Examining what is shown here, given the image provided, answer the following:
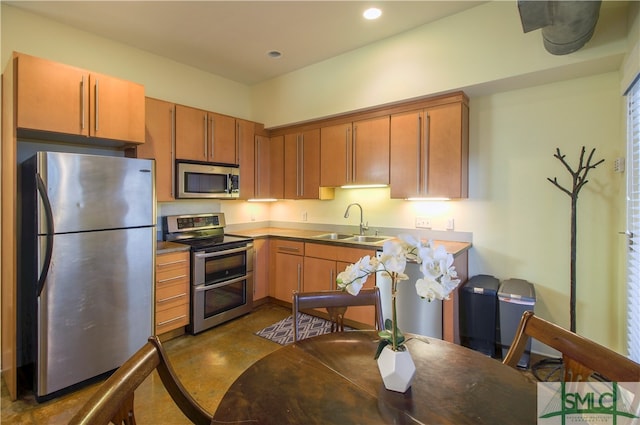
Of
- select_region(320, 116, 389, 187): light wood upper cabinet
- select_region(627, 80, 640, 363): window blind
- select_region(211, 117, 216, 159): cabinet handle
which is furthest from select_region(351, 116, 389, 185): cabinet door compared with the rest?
select_region(627, 80, 640, 363): window blind

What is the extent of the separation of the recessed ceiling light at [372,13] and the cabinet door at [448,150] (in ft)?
3.03

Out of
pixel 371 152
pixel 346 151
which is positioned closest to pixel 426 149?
pixel 371 152

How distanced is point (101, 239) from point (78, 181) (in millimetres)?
427

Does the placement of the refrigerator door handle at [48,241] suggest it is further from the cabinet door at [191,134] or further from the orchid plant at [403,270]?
the orchid plant at [403,270]

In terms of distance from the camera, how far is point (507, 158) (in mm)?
2771

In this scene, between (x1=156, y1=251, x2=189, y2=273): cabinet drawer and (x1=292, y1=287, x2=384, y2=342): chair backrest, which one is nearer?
(x1=292, y1=287, x2=384, y2=342): chair backrest

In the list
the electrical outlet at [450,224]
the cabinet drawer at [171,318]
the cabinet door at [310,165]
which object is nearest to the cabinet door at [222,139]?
the cabinet door at [310,165]

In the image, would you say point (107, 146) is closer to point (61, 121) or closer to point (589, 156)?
point (61, 121)

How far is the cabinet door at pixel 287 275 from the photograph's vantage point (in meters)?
3.51

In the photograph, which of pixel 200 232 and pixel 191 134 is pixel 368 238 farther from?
pixel 191 134

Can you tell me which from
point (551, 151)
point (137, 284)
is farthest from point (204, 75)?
point (551, 151)

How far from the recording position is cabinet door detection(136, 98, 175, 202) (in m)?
2.91

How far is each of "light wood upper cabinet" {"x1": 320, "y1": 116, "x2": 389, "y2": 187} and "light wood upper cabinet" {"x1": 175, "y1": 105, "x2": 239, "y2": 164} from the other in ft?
3.49

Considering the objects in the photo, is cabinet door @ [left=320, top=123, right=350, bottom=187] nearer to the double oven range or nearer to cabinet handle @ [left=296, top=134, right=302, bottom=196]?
cabinet handle @ [left=296, top=134, right=302, bottom=196]
